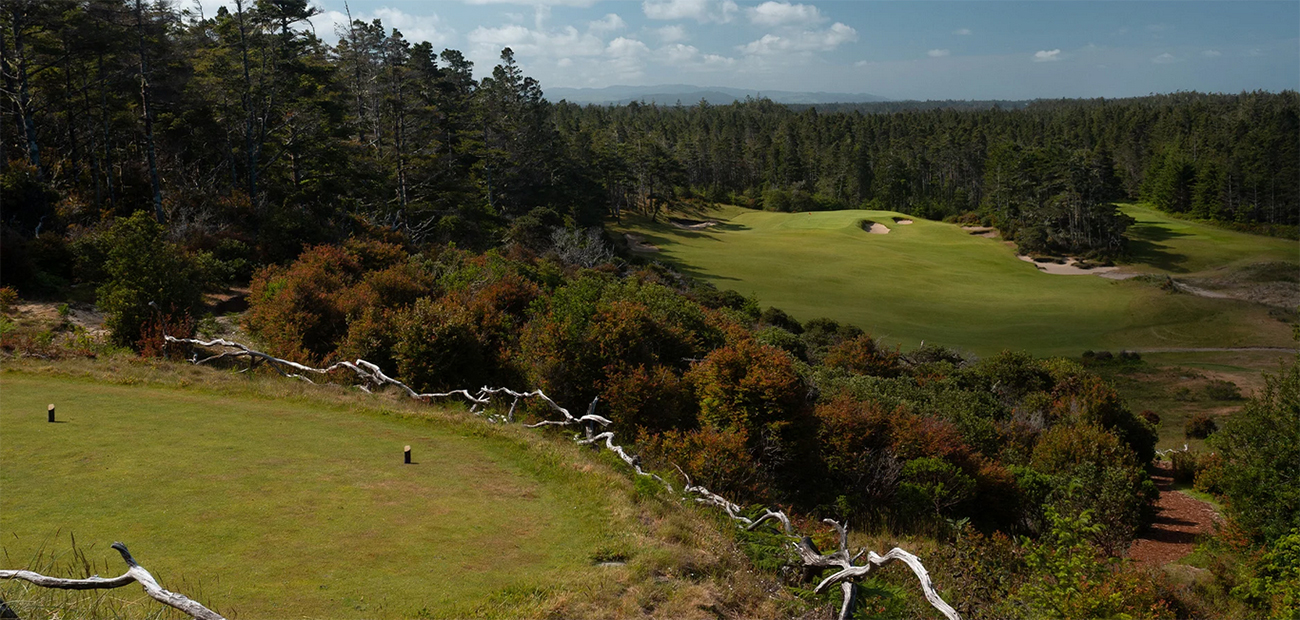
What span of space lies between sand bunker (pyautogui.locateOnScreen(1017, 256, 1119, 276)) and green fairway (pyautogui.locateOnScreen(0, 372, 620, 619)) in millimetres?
64012

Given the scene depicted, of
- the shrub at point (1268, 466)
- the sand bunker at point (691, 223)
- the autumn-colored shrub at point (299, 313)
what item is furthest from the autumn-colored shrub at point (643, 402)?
the sand bunker at point (691, 223)

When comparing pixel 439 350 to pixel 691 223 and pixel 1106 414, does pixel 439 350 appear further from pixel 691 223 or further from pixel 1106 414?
pixel 691 223

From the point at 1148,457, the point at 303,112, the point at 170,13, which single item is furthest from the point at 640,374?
the point at 303,112

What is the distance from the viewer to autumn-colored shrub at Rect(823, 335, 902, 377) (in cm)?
2689

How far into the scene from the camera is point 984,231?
85.4 meters

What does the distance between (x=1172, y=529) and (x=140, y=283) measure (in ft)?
81.5

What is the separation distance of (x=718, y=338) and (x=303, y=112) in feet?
87.1

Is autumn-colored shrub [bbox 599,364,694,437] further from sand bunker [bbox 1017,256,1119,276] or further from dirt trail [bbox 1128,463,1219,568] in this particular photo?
sand bunker [bbox 1017,256,1119,276]

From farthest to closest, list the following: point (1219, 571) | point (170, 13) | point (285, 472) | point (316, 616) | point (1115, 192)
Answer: point (1115, 192)
point (170, 13)
point (1219, 571)
point (285, 472)
point (316, 616)

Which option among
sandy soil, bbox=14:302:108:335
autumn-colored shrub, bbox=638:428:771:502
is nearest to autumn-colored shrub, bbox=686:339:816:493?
autumn-colored shrub, bbox=638:428:771:502

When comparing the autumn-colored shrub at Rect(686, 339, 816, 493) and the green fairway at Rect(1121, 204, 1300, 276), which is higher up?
the autumn-colored shrub at Rect(686, 339, 816, 493)

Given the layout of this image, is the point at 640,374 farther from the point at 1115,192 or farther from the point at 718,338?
the point at 1115,192

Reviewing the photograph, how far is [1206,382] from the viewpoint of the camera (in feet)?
111

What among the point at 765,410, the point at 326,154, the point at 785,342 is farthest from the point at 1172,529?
the point at 326,154
